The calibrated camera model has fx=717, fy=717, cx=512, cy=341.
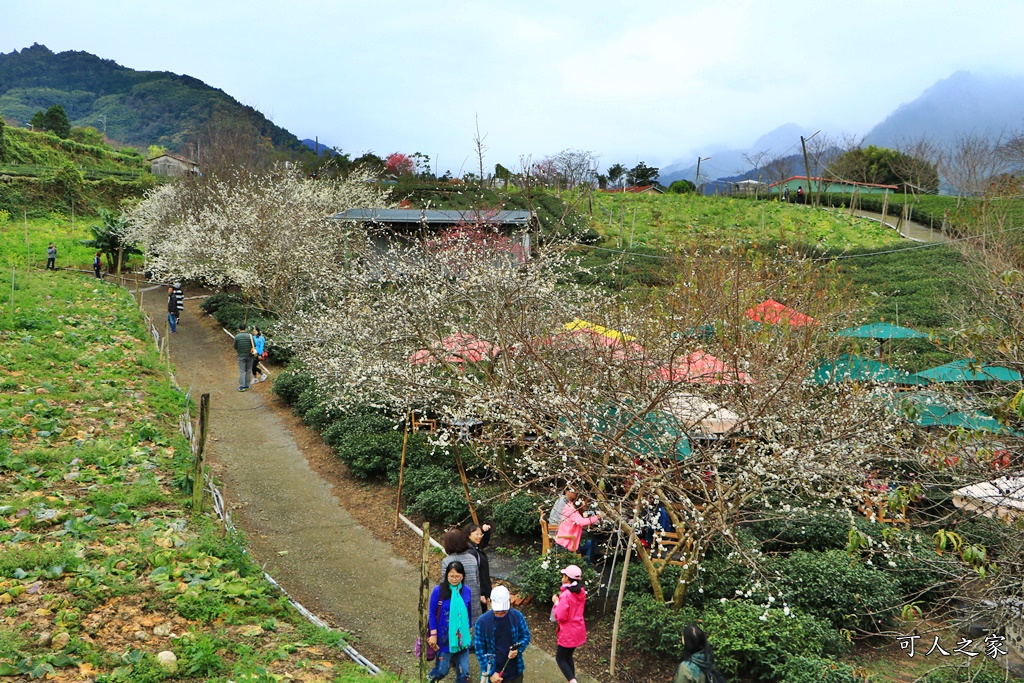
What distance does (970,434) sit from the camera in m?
6.02

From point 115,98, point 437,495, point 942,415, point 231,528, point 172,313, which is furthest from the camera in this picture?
point 115,98

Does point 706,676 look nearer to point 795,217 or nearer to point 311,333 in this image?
point 311,333

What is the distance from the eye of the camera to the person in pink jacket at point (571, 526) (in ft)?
28.7

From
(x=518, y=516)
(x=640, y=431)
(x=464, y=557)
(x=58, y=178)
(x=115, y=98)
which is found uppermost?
(x=115, y=98)

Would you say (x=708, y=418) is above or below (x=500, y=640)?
above

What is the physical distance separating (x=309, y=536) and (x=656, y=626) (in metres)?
5.26

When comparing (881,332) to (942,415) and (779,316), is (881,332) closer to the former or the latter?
(779,316)

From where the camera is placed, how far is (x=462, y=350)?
1184cm

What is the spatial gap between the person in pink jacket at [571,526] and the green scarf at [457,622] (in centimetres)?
283

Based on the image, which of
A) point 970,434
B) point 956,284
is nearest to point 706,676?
point 970,434

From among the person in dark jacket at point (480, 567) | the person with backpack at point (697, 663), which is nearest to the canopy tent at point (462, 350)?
the person in dark jacket at point (480, 567)

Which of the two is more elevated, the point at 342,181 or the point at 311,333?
the point at 342,181

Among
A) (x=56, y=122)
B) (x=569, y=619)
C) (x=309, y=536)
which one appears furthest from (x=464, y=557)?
(x=56, y=122)

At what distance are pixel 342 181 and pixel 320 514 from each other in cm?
2609
